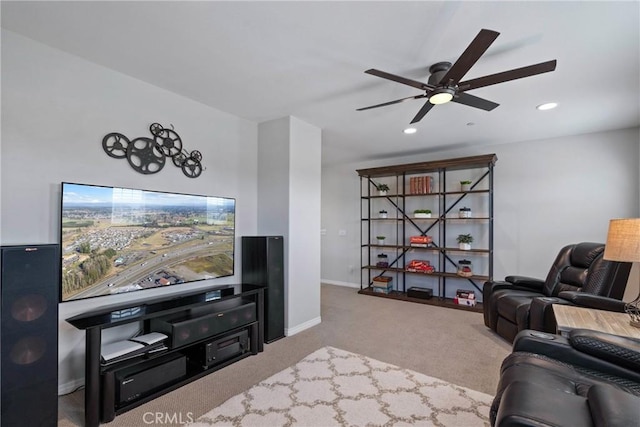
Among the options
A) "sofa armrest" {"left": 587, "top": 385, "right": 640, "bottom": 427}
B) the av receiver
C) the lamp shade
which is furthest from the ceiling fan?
the av receiver

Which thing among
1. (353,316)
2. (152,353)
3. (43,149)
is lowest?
(353,316)

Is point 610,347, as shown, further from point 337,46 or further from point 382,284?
point 382,284

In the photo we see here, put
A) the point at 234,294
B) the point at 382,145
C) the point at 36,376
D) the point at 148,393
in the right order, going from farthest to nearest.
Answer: the point at 382,145 → the point at 234,294 → the point at 148,393 → the point at 36,376

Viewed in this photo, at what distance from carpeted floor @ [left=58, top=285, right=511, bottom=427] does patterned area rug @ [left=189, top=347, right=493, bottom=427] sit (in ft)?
0.46

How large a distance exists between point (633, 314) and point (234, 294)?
3129mm

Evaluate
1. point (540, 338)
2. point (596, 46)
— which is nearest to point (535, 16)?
point (596, 46)

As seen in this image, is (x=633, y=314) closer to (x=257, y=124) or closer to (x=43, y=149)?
(x=257, y=124)

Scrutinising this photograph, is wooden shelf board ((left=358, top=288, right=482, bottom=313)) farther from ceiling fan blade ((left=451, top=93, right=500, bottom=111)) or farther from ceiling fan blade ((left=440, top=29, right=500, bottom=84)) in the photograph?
ceiling fan blade ((left=440, top=29, right=500, bottom=84))

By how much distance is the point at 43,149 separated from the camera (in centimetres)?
217

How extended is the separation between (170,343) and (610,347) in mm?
2783

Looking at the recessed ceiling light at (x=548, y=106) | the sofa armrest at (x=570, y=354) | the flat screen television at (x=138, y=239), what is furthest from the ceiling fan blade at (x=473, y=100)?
the flat screen television at (x=138, y=239)

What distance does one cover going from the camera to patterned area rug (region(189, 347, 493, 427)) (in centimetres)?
198

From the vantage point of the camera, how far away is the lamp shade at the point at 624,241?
6.10 feet

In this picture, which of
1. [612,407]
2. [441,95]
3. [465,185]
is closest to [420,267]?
[465,185]
